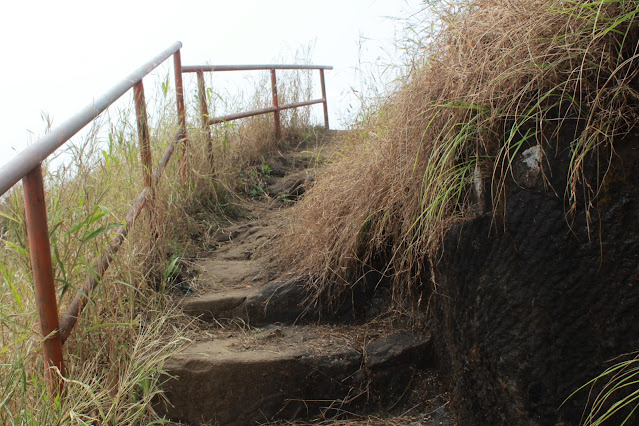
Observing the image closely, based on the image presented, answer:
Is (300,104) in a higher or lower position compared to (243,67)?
lower

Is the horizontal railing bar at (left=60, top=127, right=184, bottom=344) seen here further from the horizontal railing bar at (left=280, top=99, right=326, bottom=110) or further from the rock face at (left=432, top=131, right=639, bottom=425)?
the horizontal railing bar at (left=280, top=99, right=326, bottom=110)

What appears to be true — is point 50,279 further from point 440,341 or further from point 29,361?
point 440,341

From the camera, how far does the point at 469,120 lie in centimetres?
209

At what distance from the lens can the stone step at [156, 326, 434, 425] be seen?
8.42 feet

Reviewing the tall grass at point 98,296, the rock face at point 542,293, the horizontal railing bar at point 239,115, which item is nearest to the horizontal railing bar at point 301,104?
the horizontal railing bar at point 239,115

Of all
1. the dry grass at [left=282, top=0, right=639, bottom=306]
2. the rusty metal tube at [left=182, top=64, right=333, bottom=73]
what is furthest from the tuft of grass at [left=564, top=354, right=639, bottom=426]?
the rusty metal tube at [left=182, top=64, right=333, bottom=73]

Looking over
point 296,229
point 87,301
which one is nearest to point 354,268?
point 296,229

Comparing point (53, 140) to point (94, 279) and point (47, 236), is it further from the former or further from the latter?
point (94, 279)

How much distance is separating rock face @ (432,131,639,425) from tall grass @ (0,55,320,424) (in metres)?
1.34

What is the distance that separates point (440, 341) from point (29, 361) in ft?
5.45

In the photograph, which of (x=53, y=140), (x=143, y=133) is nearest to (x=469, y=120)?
(x=53, y=140)

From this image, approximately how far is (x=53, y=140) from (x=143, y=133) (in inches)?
52.7

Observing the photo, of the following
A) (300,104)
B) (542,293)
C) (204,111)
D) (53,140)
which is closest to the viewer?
(542,293)

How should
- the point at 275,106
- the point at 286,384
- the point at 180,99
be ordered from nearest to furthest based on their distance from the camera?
the point at 286,384, the point at 180,99, the point at 275,106
